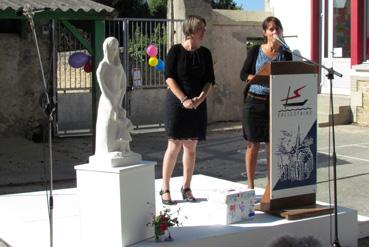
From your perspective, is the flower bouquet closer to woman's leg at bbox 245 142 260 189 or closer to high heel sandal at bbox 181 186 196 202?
high heel sandal at bbox 181 186 196 202

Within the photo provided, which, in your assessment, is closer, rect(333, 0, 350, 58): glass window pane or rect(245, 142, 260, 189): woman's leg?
rect(245, 142, 260, 189): woman's leg

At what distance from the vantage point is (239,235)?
16.3ft

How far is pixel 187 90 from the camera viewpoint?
568cm

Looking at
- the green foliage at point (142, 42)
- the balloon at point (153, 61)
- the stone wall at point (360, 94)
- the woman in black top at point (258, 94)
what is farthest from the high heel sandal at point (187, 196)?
the green foliage at point (142, 42)

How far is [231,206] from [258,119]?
0.96m

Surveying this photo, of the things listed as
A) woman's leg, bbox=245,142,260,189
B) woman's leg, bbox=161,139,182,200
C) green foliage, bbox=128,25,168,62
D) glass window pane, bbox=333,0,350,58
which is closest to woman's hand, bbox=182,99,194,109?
woman's leg, bbox=161,139,182,200

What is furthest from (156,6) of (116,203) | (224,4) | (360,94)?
(116,203)

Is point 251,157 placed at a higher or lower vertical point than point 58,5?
lower

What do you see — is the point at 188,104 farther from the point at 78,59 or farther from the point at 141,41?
the point at 141,41

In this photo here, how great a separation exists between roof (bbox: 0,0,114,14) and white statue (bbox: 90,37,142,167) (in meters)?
4.12

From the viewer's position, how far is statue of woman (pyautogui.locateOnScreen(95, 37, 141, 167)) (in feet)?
15.3

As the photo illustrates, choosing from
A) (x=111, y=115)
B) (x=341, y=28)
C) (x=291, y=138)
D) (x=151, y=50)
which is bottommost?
(x=291, y=138)

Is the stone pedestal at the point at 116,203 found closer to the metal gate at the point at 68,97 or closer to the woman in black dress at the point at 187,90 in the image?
the woman in black dress at the point at 187,90

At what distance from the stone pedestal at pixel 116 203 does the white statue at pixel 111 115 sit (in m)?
0.11
